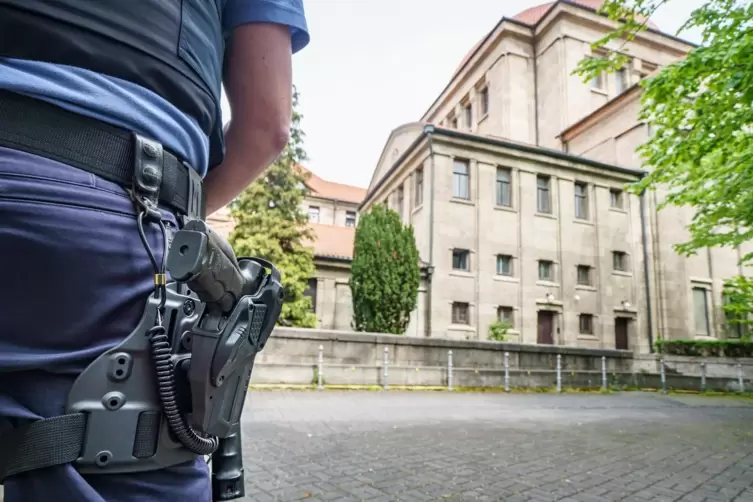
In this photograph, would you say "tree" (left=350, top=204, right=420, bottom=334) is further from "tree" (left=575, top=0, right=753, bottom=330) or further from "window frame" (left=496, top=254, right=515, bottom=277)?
"tree" (left=575, top=0, right=753, bottom=330)

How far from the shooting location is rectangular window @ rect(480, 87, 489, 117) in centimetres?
3959

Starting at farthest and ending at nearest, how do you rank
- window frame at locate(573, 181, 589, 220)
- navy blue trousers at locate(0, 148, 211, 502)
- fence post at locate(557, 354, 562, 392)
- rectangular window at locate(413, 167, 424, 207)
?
window frame at locate(573, 181, 589, 220) < rectangular window at locate(413, 167, 424, 207) < fence post at locate(557, 354, 562, 392) < navy blue trousers at locate(0, 148, 211, 502)

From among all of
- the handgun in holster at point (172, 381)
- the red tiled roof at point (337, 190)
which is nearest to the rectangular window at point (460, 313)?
the handgun in holster at point (172, 381)

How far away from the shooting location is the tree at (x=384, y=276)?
1891 centimetres

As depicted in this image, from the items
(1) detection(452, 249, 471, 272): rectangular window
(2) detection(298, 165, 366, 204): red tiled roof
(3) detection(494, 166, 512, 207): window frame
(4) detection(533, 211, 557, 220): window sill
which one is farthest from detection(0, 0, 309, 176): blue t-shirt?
(2) detection(298, 165, 366, 204): red tiled roof

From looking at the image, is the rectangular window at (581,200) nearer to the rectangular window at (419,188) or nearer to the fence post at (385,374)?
the rectangular window at (419,188)

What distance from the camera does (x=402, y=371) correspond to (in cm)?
1425

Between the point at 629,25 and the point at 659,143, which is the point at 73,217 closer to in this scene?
the point at 629,25

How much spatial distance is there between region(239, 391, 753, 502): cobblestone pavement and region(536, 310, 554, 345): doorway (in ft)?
43.9

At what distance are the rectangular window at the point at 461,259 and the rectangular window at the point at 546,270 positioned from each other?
14.5 ft

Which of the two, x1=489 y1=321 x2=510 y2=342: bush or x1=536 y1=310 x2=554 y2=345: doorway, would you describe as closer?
x1=489 y1=321 x2=510 y2=342: bush

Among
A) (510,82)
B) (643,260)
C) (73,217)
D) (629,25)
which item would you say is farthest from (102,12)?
(510,82)

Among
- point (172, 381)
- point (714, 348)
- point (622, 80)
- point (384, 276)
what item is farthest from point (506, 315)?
point (172, 381)

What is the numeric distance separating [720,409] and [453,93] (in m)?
36.5
